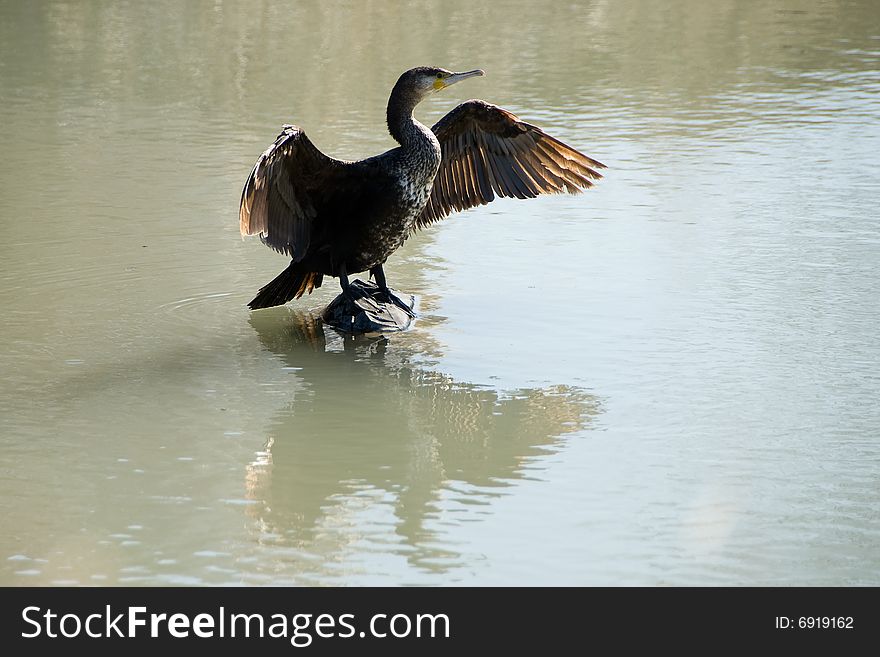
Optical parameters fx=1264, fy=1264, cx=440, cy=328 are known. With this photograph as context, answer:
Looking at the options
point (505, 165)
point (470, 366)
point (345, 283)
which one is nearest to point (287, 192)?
point (345, 283)

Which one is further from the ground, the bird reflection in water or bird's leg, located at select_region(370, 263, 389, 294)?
bird's leg, located at select_region(370, 263, 389, 294)

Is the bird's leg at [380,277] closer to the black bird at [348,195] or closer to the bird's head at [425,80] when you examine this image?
the black bird at [348,195]

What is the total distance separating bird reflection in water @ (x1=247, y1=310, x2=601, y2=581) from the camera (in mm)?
4012

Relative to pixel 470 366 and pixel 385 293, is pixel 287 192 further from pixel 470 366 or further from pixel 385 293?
pixel 470 366

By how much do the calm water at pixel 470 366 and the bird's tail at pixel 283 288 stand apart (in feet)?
0.42

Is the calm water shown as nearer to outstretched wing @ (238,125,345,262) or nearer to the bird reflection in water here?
the bird reflection in water

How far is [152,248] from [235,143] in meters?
2.69

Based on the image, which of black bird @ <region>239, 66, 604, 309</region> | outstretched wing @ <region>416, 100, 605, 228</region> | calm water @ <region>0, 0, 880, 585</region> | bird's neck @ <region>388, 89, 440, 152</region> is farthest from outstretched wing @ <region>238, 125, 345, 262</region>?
outstretched wing @ <region>416, 100, 605, 228</region>

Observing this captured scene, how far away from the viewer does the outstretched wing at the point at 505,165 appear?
6668 mm

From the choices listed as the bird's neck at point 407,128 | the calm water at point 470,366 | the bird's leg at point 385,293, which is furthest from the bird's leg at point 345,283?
the bird's neck at point 407,128

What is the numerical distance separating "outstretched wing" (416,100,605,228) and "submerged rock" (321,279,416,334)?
695 millimetres

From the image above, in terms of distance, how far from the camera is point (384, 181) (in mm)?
5914
